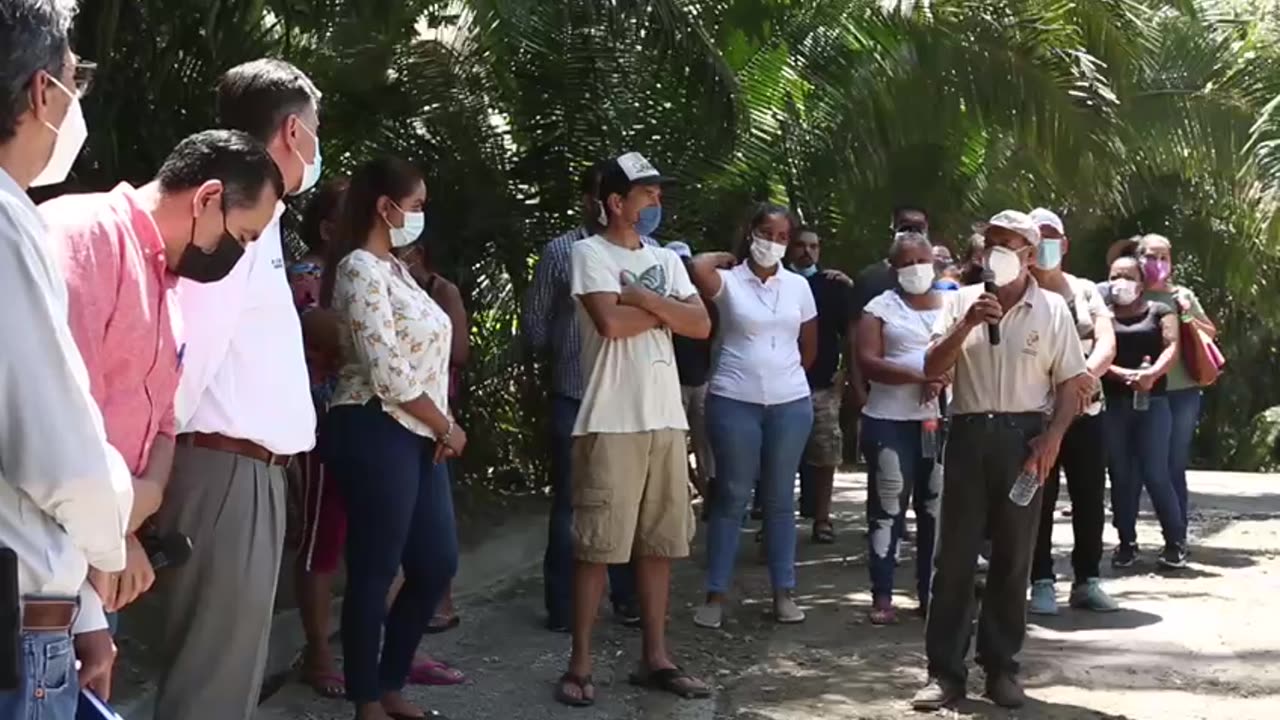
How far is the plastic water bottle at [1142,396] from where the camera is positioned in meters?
9.60

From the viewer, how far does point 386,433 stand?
17.6ft

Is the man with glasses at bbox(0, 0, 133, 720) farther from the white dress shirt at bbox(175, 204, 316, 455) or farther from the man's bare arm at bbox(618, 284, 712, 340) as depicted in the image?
the man's bare arm at bbox(618, 284, 712, 340)

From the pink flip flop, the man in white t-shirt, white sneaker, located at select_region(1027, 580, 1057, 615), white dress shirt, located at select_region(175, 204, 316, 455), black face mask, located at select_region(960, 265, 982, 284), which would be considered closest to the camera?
white dress shirt, located at select_region(175, 204, 316, 455)

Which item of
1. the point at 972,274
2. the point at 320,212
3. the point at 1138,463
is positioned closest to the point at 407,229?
the point at 320,212

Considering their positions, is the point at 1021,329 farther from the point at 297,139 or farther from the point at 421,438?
the point at 297,139

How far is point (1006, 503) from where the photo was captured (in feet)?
20.8

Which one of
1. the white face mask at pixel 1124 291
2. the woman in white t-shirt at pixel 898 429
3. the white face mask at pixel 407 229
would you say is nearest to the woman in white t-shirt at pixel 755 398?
the woman in white t-shirt at pixel 898 429

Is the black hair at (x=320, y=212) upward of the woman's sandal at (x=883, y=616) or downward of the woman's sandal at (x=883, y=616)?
upward

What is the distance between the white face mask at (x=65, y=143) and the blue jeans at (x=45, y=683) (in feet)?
2.45

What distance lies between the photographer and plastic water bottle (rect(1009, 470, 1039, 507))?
20.7ft

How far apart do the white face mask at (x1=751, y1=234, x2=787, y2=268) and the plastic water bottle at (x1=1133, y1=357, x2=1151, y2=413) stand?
2.98 metres

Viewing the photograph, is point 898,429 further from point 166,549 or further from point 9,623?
point 9,623

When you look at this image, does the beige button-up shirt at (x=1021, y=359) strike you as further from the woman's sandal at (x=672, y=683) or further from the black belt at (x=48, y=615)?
the black belt at (x=48, y=615)

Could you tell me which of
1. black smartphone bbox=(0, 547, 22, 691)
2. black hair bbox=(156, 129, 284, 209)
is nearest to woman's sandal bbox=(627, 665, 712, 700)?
black hair bbox=(156, 129, 284, 209)
